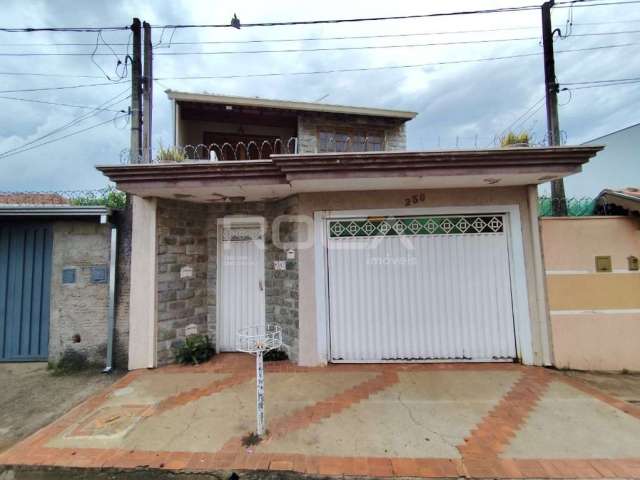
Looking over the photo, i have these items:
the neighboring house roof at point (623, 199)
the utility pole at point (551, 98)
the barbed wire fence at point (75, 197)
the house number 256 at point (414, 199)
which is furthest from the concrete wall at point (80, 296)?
the neighboring house roof at point (623, 199)

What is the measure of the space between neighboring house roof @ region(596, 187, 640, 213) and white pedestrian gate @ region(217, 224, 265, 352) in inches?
255

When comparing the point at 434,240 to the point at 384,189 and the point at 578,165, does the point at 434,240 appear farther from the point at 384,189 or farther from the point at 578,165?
the point at 578,165

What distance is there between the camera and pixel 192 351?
17.8 ft

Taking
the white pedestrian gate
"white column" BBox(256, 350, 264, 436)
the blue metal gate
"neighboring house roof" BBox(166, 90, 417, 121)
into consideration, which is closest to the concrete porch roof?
the white pedestrian gate

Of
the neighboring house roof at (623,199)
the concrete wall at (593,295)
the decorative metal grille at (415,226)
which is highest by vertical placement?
the neighboring house roof at (623,199)

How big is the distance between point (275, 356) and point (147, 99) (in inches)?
→ 231

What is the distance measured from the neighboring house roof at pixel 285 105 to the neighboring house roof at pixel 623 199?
5887 mm

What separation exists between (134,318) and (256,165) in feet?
11.6

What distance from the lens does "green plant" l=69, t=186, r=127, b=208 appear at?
5535 mm

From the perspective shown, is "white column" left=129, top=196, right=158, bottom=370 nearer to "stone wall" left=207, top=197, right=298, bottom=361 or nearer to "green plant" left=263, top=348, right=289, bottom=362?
"stone wall" left=207, top=197, right=298, bottom=361

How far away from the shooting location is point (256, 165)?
14.8ft

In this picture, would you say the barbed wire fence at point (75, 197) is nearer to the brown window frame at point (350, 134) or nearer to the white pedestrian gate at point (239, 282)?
the white pedestrian gate at point (239, 282)

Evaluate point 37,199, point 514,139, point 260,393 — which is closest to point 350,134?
point 514,139

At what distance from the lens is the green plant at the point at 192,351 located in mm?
5383
